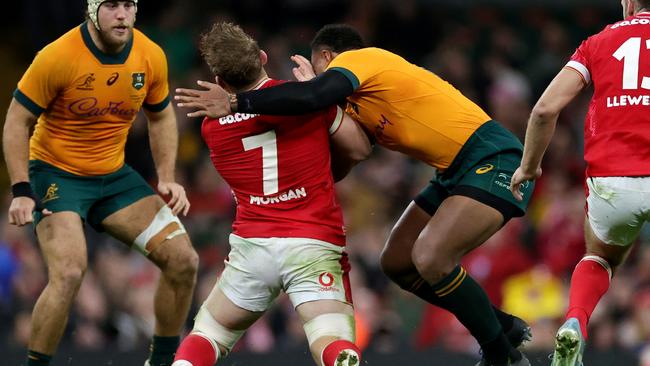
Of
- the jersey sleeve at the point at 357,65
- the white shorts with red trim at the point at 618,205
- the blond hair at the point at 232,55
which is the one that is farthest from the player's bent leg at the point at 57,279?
the white shorts with red trim at the point at 618,205

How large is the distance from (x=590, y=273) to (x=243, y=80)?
2.04 metres

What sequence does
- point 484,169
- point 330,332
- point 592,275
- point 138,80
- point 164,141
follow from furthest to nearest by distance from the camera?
1. point 164,141
2. point 138,80
3. point 484,169
4. point 592,275
5. point 330,332

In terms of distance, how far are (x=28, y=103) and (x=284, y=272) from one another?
6.33 ft

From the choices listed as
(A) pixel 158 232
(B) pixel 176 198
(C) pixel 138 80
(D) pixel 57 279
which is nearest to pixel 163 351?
(A) pixel 158 232

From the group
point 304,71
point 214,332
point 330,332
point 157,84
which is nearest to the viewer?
point 330,332

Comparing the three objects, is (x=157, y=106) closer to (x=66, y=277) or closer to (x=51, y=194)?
(x=51, y=194)

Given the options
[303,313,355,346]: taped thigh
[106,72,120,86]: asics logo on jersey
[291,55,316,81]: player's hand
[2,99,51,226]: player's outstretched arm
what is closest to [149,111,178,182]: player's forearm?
[106,72,120,86]: asics logo on jersey

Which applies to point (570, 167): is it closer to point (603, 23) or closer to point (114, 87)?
point (603, 23)

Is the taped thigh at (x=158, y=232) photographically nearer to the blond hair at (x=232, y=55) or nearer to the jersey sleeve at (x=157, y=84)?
the jersey sleeve at (x=157, y=84)

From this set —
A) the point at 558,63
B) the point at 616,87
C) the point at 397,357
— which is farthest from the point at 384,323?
the point at 616,87

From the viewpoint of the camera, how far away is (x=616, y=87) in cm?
634

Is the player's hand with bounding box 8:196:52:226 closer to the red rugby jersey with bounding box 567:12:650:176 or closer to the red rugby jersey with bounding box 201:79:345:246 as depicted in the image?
the red rugby jersey with bounding box 201:79:345:246

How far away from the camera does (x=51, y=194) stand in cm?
744

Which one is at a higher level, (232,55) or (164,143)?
(232,55)
